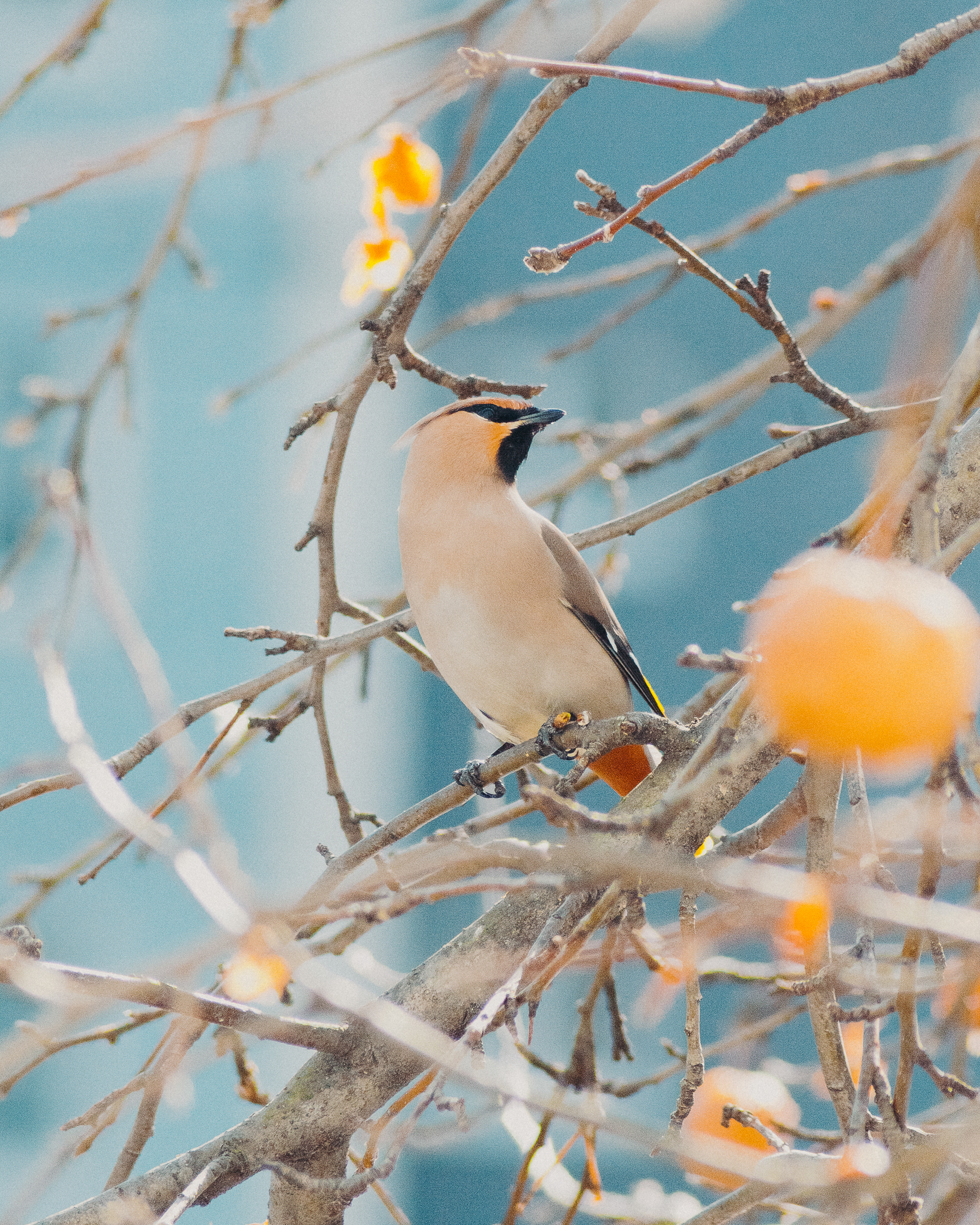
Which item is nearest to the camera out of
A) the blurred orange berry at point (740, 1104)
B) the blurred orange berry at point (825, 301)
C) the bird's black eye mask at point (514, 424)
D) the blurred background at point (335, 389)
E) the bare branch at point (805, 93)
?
the bare branch at point (805, 93)

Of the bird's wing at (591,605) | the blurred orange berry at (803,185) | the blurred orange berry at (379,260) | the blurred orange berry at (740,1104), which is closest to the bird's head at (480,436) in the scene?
the bird's wing at (591,605)

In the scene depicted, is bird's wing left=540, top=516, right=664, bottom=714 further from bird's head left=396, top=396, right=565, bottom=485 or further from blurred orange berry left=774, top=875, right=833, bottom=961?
blurred orange berry left=774, top=875, right=833, bottom=961

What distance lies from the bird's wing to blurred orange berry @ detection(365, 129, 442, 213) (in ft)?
2.53

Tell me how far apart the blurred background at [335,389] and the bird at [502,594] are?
2286mm

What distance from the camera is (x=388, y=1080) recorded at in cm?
167

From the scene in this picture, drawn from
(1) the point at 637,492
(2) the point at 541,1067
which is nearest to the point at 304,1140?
(2) the point at 541,1067

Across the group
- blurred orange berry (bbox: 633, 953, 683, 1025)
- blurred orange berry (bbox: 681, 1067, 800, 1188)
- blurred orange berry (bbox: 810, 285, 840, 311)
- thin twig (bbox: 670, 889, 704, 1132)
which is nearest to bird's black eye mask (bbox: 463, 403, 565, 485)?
blurred orange berry (bbox: 810, 285, 840, 311)

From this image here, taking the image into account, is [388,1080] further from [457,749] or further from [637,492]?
[457,749]

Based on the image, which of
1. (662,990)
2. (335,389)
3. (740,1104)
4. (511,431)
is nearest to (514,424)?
(511,431)

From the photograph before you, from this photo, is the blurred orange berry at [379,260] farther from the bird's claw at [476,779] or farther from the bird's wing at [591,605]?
the bird's claw at [476,779]

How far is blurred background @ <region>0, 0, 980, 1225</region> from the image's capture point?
6.12 meters

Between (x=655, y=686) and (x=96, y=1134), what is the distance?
5133 mm

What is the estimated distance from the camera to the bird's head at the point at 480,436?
2.79 metres

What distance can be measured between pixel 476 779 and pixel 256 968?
1043 mm
